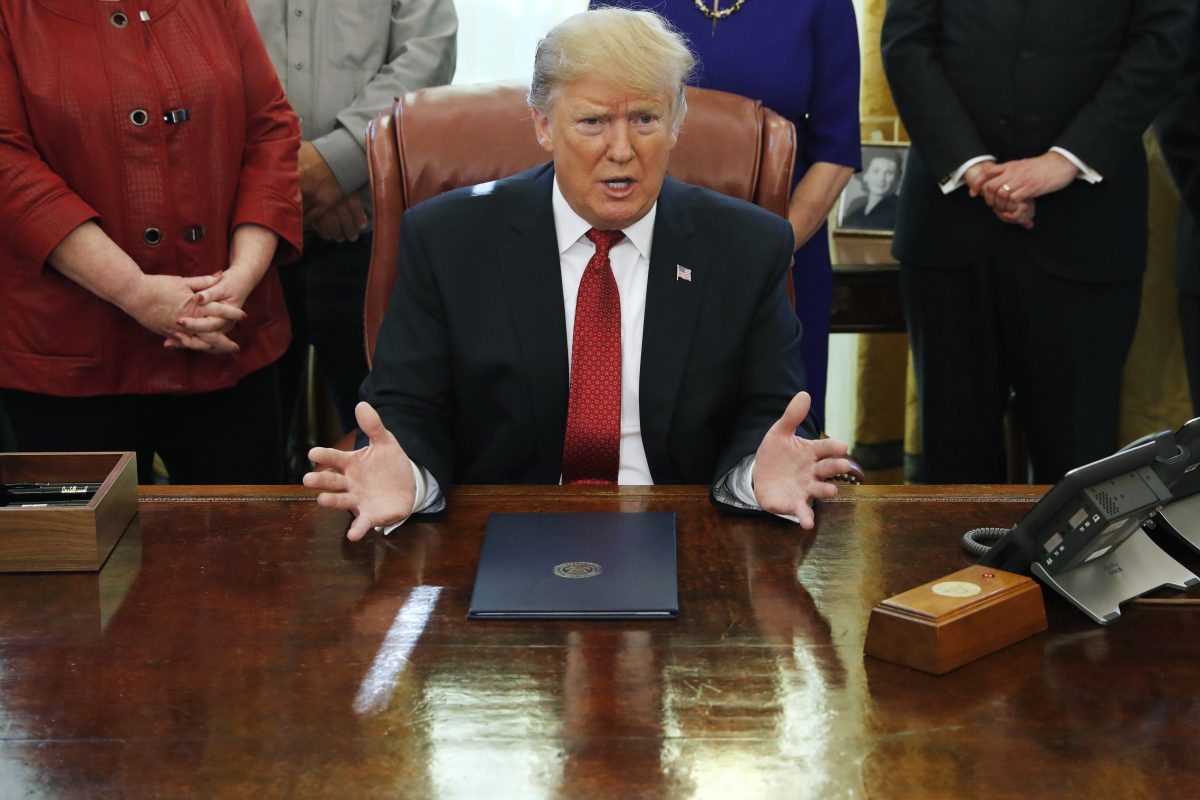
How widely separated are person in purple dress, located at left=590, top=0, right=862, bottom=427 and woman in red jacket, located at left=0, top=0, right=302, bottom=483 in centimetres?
94

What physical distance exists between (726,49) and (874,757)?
6.87ft

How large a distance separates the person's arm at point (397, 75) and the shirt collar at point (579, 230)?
2.96ft

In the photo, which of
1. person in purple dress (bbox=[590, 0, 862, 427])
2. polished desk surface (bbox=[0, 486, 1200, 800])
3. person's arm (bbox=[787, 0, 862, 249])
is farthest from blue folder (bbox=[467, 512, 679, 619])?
person's arm (bbox=[787, 0, 862, 249])

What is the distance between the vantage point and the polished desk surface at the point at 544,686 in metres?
1.32

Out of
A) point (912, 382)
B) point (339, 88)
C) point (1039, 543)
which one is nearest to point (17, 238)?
point (339, 88)

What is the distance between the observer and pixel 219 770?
1336mm

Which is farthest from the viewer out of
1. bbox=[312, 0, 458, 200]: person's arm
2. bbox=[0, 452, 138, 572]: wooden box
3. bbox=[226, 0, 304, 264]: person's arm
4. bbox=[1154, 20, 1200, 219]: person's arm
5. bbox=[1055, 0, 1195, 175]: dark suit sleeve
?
bbox=[1154, 20, 1200, 219]: person's arm

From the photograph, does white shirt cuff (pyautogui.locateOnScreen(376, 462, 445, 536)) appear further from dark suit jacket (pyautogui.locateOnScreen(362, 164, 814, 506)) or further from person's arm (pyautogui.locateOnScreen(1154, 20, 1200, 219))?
person's arm (pyautogui.locateOnScreen(1154, 20, 1200, 219))

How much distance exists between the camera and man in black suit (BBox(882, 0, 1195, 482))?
310 cm

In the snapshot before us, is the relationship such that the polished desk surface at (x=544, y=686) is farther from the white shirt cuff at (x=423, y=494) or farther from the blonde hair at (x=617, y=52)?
the blonde hair at (x=617, y=52)

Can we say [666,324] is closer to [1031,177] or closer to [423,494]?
[423,494]

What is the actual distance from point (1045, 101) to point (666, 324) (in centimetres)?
129

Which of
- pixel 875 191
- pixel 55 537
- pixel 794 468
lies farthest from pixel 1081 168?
pixel 55 537

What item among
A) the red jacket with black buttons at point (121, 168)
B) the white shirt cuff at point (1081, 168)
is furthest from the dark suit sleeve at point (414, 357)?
the white shirt cuff at point (1081, 168)
